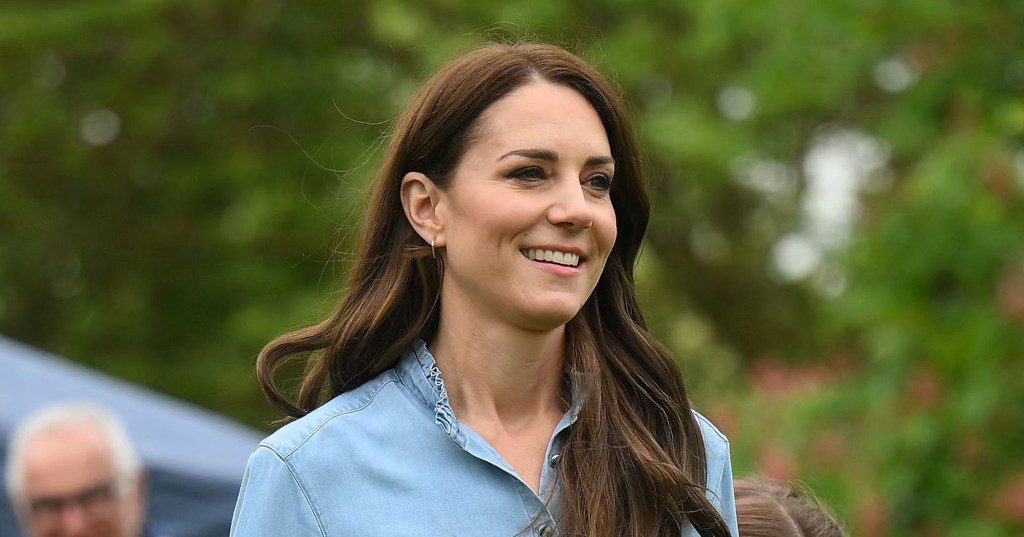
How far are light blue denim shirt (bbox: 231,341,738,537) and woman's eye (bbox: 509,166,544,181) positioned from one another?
32 cm

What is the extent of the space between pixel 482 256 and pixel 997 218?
4325 mm

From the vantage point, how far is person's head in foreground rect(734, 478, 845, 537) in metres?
3.17

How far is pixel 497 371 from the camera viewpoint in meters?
2.30

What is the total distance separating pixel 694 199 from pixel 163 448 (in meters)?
6.75

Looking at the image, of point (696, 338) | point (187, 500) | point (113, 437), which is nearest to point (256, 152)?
point (696, 338)

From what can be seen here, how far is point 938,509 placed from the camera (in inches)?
262

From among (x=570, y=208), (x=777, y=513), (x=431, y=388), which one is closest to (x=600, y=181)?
(x=570, y=208)

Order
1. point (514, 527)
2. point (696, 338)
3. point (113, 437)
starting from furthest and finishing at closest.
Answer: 1. point (696, 338)
2. point (113, 437)
3. point (514, 527)

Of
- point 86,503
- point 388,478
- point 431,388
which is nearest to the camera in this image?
point 388,478

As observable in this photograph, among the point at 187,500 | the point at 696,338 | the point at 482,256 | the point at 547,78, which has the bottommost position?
the point at 696,338

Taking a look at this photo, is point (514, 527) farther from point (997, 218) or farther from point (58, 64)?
point (58, 64)

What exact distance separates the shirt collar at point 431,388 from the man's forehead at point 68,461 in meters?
2.65

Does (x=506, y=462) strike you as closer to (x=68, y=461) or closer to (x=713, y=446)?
(x=713, y=446)

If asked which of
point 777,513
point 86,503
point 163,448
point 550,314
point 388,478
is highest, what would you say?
point 550,314
